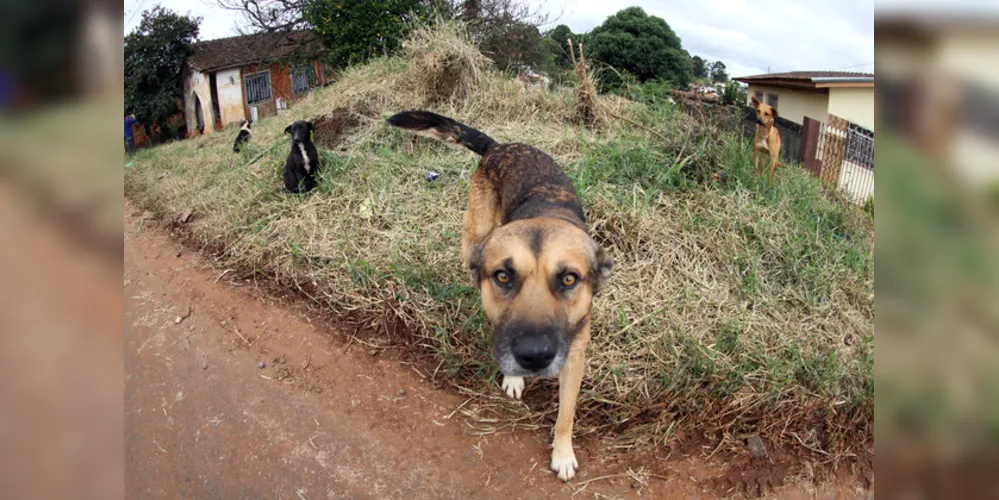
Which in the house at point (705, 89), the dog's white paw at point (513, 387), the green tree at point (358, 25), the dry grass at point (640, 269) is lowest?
the dog's white paw at point (513, 387)

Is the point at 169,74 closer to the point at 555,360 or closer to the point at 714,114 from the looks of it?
the point at 714,114

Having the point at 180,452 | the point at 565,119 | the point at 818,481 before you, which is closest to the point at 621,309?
the point at 818,481

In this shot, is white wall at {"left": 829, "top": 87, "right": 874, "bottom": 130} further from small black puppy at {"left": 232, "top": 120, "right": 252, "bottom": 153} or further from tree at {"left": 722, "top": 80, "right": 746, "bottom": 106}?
small black puppy at {"left": 232, "top": 120, "right": 252, "bottom": 153}

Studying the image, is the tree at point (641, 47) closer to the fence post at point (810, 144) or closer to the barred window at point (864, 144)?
the fence post at point (810, 144)

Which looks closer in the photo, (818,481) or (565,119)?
(818,481)

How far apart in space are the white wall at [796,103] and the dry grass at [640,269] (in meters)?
0.84

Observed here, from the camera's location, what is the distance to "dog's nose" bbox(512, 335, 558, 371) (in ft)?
7.93

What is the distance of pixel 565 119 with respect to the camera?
8.67 metres

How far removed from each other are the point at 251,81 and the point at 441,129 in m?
10.5

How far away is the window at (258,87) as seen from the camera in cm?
1287

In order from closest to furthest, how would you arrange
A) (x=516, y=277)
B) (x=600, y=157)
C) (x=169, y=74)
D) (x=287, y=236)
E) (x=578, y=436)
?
(x=516, y=277), (x=578, y=436), (x=287, y=236), (x=600, y=157), (x=169, y=74)

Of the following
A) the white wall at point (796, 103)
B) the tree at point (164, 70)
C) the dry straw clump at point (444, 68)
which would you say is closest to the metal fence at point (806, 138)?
the white wall at point (796, 103)
